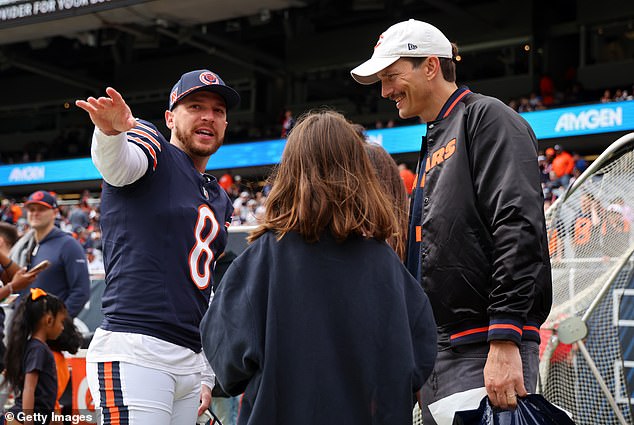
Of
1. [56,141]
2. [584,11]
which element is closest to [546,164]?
[584,11]

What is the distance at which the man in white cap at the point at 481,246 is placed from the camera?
253 centimetres

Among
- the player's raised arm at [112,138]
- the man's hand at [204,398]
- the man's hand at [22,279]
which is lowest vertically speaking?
the man's hand at [204,398]

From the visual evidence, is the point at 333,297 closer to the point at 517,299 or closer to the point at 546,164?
the point at 517,299

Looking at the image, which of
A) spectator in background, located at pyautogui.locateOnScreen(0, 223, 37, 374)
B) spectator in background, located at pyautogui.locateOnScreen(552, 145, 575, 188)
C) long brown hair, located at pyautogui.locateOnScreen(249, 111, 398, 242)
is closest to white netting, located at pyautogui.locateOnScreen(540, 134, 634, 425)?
long brown hair, located at pyautogui.locateOnScreen(249, 111, 398, 242)

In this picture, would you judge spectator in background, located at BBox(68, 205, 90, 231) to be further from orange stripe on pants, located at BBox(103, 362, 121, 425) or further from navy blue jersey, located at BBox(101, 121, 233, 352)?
orange stripe on pants, located at BBox(103, 362, 121, 425)

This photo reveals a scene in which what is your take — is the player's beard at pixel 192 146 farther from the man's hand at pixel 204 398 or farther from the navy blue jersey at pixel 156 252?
the man's hand at pixel 204 398

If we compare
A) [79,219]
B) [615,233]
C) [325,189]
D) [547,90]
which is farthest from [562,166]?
[325,189]

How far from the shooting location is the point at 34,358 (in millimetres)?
5137

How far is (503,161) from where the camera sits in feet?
8.81

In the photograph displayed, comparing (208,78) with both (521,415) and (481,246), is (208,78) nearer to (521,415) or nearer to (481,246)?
(481,246)

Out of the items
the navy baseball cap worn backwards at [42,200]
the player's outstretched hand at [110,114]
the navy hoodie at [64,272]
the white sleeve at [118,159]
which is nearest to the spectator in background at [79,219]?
the navy baseball cap worn backwards at [42,200]

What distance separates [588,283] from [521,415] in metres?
2.30

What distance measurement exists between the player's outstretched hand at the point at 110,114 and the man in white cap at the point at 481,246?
88 cm

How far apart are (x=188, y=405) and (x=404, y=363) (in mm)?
1155
